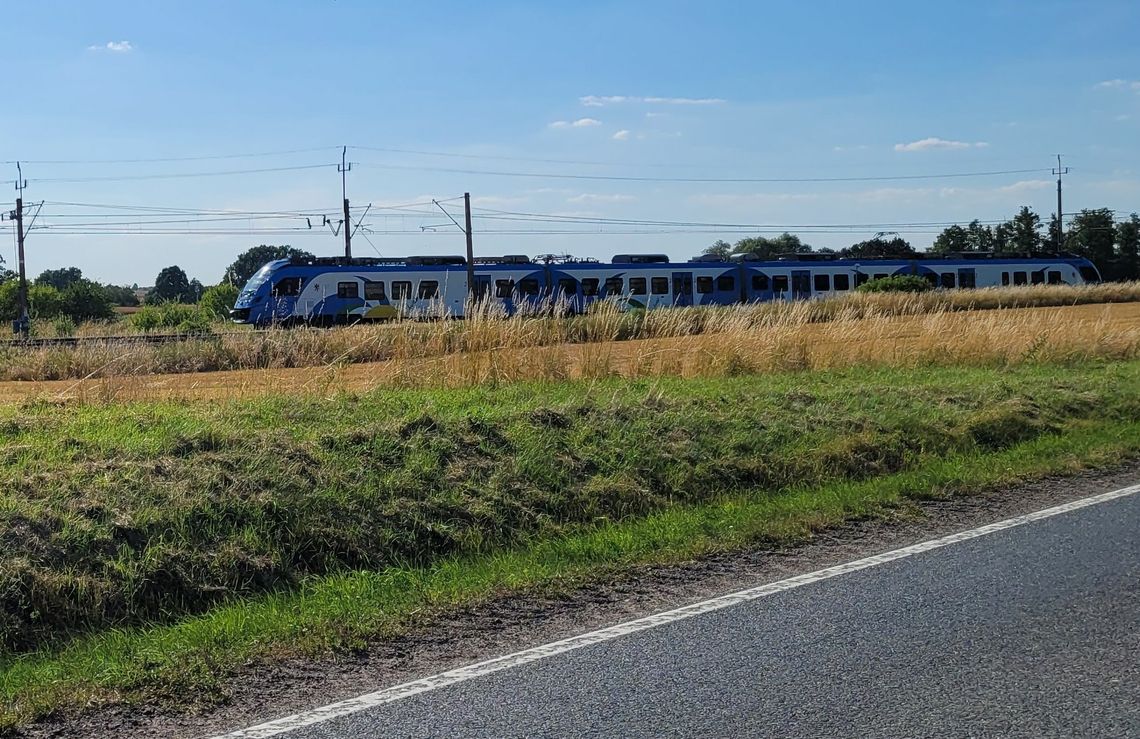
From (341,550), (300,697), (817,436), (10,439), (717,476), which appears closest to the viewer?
(300,697)

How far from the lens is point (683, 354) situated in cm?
1722

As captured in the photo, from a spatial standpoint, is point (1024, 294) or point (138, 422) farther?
point (1024, 294)

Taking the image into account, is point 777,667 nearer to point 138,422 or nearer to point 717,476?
point 717,476

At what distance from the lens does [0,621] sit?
605 centimetres

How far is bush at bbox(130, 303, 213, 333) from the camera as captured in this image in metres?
27.1

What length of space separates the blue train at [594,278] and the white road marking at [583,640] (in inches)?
1067

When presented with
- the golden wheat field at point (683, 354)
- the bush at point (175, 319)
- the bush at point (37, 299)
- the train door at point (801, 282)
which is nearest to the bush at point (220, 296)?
the bush at point (37, 299)

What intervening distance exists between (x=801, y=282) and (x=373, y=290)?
19.5 m

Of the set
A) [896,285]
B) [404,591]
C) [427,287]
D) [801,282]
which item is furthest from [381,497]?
[801,282]

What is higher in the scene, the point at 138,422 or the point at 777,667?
the point at 138,422

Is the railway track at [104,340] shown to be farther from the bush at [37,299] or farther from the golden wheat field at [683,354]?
the bush at [37,299]

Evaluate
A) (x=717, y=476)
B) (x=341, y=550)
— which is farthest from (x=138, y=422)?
(x=717, y=476)

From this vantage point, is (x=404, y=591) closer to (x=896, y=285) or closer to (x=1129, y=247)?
(x=896, y=285)

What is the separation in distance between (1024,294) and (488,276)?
2270cm
